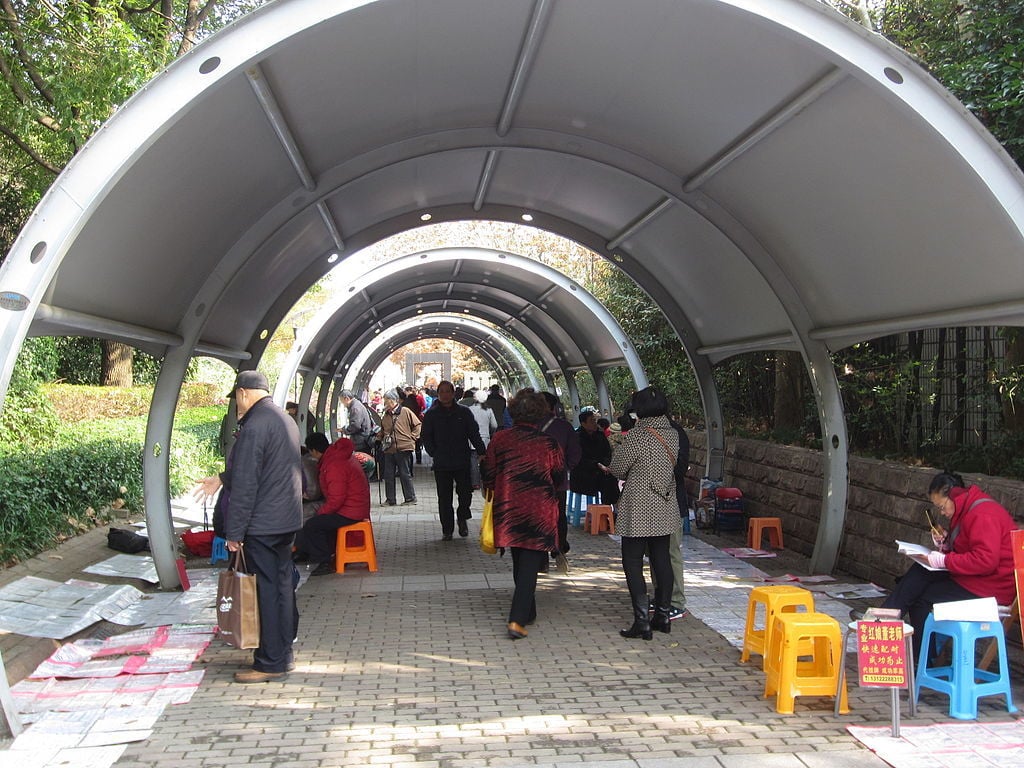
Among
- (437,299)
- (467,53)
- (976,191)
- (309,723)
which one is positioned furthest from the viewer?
(437,299)

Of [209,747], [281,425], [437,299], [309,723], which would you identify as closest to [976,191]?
[281,425]

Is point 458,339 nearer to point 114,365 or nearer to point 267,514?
point 114,365

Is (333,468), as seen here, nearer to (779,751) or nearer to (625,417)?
(625,417)

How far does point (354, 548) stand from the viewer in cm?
941

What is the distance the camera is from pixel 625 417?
832 centimetres

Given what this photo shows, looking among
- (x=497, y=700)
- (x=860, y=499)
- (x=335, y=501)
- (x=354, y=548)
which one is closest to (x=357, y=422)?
(x=354, y=548)

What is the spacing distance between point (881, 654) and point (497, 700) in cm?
204

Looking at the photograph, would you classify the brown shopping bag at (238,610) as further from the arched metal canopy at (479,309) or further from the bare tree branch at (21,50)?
the bare tree branch at (21,50)

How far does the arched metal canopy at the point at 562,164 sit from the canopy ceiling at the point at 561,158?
0.02 metres

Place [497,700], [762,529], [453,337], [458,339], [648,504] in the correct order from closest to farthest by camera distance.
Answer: [497,700]
[648,504]
[762,529]
[453,337]
[458,339]

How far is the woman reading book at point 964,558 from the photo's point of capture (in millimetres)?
5180

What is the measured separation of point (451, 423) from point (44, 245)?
686 cm

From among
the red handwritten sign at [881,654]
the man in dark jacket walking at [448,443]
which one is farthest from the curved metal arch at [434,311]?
the red handwritten sign at [881,654]

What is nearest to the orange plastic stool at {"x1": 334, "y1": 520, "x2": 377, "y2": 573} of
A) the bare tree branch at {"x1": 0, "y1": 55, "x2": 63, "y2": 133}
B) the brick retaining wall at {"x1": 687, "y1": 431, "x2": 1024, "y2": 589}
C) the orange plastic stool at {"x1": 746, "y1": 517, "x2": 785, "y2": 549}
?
the orange plastic stool at {"x1": 746, "y1": 517, "x2": 785, "y2": 549}
